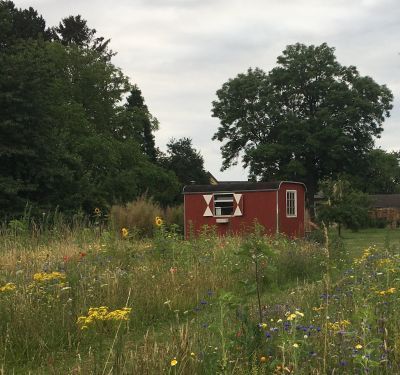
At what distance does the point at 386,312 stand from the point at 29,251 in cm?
547

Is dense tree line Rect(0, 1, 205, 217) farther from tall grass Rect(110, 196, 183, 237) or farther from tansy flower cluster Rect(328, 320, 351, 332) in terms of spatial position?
tansy flower cluster Rect(328, 320, 351, 332)

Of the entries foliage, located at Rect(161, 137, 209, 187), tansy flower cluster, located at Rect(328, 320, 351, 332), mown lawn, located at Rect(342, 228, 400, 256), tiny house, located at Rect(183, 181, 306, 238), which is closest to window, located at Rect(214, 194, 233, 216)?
tiny house, located at Rect(183, 181, 306, 238)

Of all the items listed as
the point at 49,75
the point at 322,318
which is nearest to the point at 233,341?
the point at 322,318

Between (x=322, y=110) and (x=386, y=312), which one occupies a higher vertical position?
(x=322, y=110)

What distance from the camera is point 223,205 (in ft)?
70.3

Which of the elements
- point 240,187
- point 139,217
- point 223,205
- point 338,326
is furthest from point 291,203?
point 338,326

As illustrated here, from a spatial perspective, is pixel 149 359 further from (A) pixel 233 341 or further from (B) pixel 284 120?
(B) pixel 284 120

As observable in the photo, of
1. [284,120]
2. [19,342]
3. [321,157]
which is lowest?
[19,342]

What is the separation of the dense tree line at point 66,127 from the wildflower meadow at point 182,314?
11.7 meters

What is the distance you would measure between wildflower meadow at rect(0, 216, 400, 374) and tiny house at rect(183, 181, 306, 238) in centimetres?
1106

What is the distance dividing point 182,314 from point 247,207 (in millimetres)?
15097

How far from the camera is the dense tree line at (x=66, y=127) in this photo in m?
20.4

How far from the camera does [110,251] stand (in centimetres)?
791

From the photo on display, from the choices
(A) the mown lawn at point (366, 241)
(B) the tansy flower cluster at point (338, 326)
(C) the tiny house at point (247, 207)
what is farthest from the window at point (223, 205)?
(B) the tansy flower cluster at point (338, 326)
